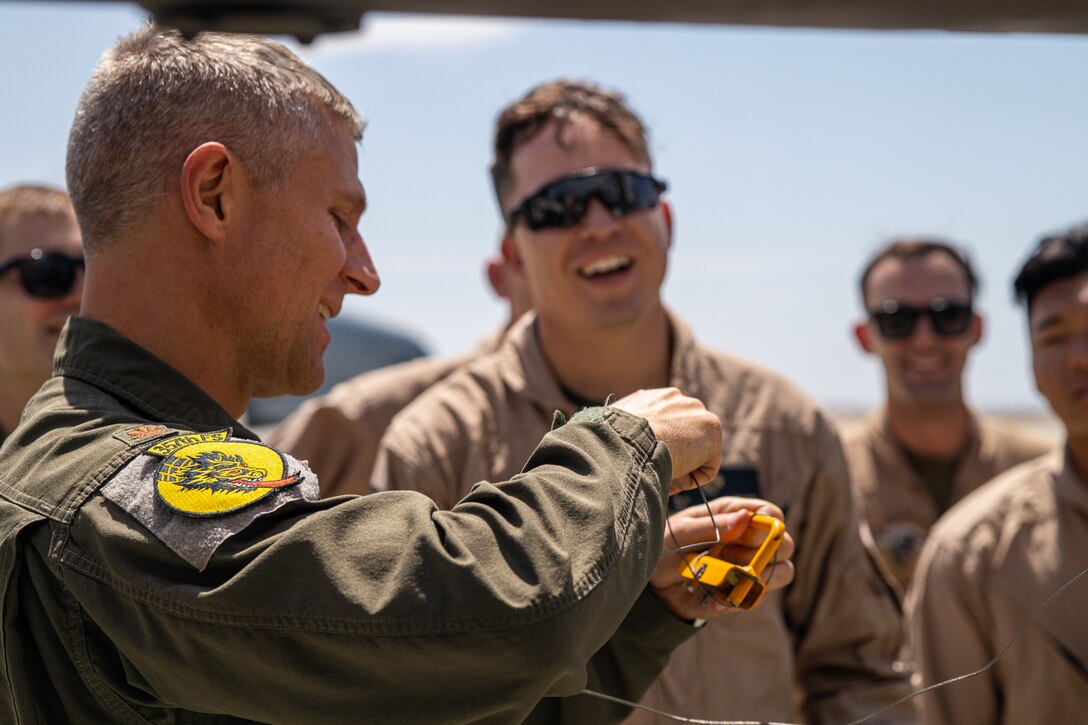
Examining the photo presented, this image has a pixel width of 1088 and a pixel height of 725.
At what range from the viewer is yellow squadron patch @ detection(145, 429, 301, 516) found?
5.24 ft

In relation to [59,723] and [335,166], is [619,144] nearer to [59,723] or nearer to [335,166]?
[335,166]

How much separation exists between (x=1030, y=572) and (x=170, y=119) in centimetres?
310

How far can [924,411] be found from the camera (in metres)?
5.73

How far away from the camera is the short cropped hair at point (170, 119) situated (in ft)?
6.56

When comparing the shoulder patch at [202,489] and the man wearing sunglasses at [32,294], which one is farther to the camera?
the man wearing sunglasses at [32,294]

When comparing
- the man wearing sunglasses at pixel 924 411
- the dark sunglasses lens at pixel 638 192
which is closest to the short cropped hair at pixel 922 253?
the man wearing sunglasses at pixel 924 411

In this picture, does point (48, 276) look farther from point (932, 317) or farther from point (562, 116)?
point (932, 317)

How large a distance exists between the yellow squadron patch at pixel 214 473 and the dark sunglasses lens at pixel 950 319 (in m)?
4.51

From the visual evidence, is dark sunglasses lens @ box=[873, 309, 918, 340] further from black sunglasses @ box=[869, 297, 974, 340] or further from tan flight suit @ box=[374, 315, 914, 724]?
tan flight suit @ box=[374, 315, 914, 724]

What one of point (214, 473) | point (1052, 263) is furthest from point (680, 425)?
point (1052, 263)

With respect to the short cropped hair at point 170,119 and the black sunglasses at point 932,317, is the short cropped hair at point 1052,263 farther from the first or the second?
the short cropped hair at point 170,119

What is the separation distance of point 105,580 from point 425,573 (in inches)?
17.4

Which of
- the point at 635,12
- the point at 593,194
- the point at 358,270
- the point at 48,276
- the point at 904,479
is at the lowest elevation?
the point at 904,479

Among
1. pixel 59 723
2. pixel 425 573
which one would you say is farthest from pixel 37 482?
pixel 425 573
